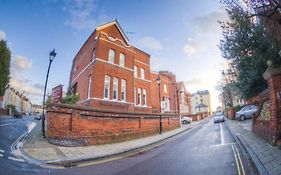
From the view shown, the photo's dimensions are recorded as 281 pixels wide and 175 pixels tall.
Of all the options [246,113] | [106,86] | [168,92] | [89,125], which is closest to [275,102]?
[89,125]

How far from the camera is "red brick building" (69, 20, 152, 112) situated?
23.8 meters

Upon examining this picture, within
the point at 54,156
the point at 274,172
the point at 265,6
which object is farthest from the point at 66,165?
the point at 265,6

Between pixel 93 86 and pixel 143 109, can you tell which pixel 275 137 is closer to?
pixel 93 86

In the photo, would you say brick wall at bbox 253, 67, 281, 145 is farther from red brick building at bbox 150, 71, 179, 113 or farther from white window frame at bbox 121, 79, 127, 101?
red brick building at bbox 150, 71, 179, 113

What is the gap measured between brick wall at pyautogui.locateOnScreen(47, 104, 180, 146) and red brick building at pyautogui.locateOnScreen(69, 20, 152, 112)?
18.5ft

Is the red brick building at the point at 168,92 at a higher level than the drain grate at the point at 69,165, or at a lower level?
higher

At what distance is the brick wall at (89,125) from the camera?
12203 mm

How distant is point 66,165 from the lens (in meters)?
8.57

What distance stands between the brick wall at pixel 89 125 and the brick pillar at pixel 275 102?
33.5ft

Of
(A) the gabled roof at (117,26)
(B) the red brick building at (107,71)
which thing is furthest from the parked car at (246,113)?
(A) the gabled roof at (117,26)

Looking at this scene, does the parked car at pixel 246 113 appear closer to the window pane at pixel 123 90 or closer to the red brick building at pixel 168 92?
the window pane at pixel 123 90

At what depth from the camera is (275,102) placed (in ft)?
30.3

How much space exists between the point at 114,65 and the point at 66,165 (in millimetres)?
18517

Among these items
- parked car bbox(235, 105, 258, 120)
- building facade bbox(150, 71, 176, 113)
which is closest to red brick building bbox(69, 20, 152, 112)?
parked car bbox(235, 105, 258, 120)
